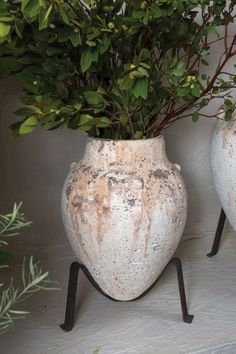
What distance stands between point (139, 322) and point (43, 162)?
477mm

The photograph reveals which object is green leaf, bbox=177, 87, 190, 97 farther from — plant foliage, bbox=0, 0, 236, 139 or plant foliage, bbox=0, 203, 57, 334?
plant foliage, bbox=0, 203, 57, 334

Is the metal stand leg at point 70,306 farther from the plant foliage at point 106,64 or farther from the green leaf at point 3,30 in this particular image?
the green leaf at point 3,30

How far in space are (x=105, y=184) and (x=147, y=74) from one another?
0.25 m

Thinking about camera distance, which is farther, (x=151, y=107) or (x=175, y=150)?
(x=175, y=150)

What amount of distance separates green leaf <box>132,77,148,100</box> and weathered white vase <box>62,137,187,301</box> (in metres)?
0.17

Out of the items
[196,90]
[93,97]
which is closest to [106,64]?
[93,97]

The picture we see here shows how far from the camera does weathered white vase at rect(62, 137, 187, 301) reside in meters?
0.99

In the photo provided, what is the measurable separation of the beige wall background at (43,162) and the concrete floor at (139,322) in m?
0.09

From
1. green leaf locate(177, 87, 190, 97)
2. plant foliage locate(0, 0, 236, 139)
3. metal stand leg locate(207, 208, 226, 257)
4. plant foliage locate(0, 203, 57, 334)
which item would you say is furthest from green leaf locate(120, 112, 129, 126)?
metal stand leg locate(207, 208, 226, 257)

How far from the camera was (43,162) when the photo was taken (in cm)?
134

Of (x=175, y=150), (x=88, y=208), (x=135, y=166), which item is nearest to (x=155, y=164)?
(x=135, y=166)

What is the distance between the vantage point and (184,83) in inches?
36.2

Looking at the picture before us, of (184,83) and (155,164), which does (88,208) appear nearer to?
(155,164)

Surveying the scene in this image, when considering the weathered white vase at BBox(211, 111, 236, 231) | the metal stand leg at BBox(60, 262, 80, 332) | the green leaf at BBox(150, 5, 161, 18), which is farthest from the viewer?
the weathered white vase at BBox(211, 111, 236, 231)
